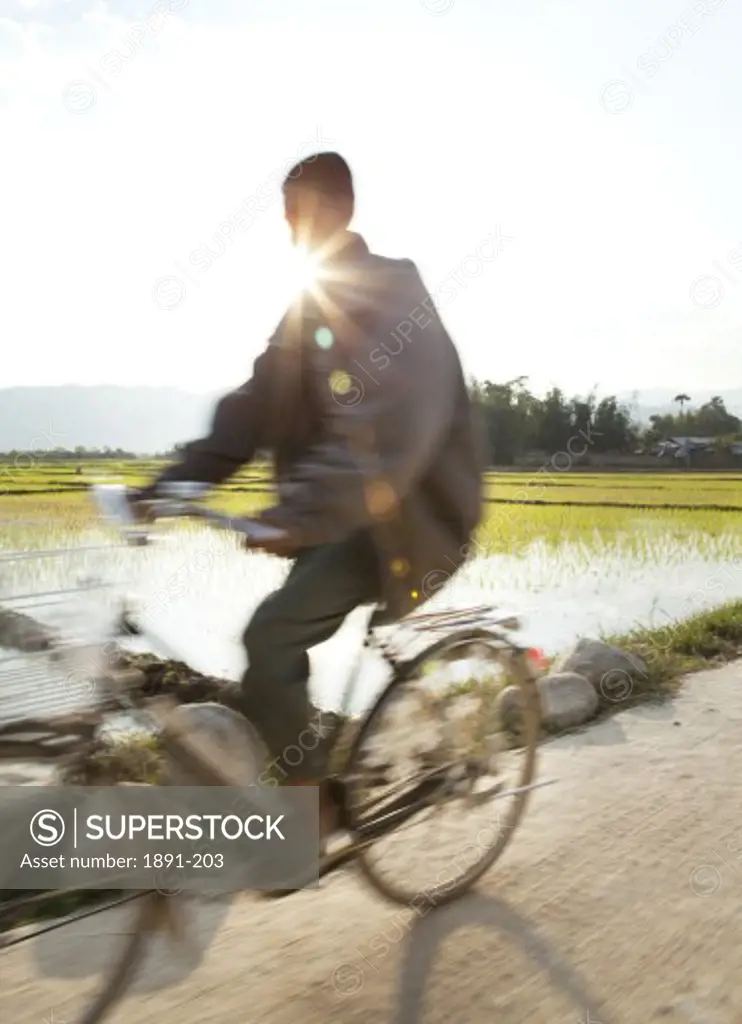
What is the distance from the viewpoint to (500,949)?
2.62 metres

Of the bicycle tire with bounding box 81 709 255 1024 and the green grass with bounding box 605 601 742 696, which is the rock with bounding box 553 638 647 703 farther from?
the bicycle tire with bounding box 81 709 255 1024

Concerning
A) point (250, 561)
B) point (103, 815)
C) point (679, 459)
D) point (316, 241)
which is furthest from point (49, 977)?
point (679, 459)

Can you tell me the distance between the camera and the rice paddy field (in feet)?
7.13

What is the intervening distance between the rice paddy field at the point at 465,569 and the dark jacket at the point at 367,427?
0.14 metres

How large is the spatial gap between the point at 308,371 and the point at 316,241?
0.30m

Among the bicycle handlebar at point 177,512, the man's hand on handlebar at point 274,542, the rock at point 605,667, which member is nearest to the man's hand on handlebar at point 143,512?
the bicycle handlebar at point 177,512

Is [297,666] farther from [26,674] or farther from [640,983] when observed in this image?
[640,983]

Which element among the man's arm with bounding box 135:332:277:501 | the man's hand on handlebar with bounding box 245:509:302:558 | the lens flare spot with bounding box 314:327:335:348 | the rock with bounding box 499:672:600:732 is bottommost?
the rock with bounding box 499:672:600:732

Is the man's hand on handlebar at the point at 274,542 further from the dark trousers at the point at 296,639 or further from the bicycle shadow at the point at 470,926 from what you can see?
the bicycle shadow at the point at 470,926

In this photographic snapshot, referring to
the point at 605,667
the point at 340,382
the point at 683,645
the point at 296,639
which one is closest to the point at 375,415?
the point at 340,382

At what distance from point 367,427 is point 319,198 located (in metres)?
0.55

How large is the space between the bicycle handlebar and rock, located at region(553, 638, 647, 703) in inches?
127

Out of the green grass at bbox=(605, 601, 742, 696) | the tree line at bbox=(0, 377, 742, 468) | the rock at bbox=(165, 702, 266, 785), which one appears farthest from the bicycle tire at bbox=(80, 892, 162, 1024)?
the tree line at bbox=(0, 377, 742, 468)

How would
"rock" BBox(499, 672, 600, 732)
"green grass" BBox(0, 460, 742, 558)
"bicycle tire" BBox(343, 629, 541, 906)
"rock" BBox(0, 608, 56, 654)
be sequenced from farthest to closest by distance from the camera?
"green grass" BBox(0, 460, 742, 558) < "rock" BBox(499, 672, 600, 732) < "bicycle tire" BBox(343, 629, 541, 906) < "rock" BBox(0, 608, 56, 654)
